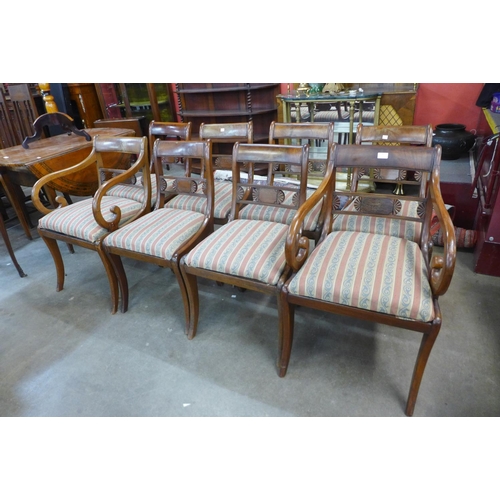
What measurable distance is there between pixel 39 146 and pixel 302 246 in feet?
8.39

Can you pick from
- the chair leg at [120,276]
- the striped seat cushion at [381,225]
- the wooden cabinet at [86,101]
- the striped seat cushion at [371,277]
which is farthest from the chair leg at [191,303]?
the wooden cabinet at [86,101]

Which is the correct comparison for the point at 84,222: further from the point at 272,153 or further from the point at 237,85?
the point at 237,85

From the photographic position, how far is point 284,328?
140 centimetres

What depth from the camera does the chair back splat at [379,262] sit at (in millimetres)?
1122

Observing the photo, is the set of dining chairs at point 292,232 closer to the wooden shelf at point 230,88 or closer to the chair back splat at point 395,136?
the chair back splat at point 395,136

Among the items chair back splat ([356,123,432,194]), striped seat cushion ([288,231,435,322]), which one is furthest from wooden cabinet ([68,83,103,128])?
striped seat cushion ([288,231,435,322])

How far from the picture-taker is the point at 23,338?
187cm

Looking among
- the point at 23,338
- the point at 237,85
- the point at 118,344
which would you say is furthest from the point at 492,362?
the point at 237,85

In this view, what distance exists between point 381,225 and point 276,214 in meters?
0.53

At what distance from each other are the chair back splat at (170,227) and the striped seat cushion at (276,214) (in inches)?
8.0

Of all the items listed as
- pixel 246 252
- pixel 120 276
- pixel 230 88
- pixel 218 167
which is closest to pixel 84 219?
pixel 120 276

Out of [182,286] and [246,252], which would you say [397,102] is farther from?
[182,286]

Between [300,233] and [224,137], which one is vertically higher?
[224,137]

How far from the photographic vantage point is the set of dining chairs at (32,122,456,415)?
3.90ft
